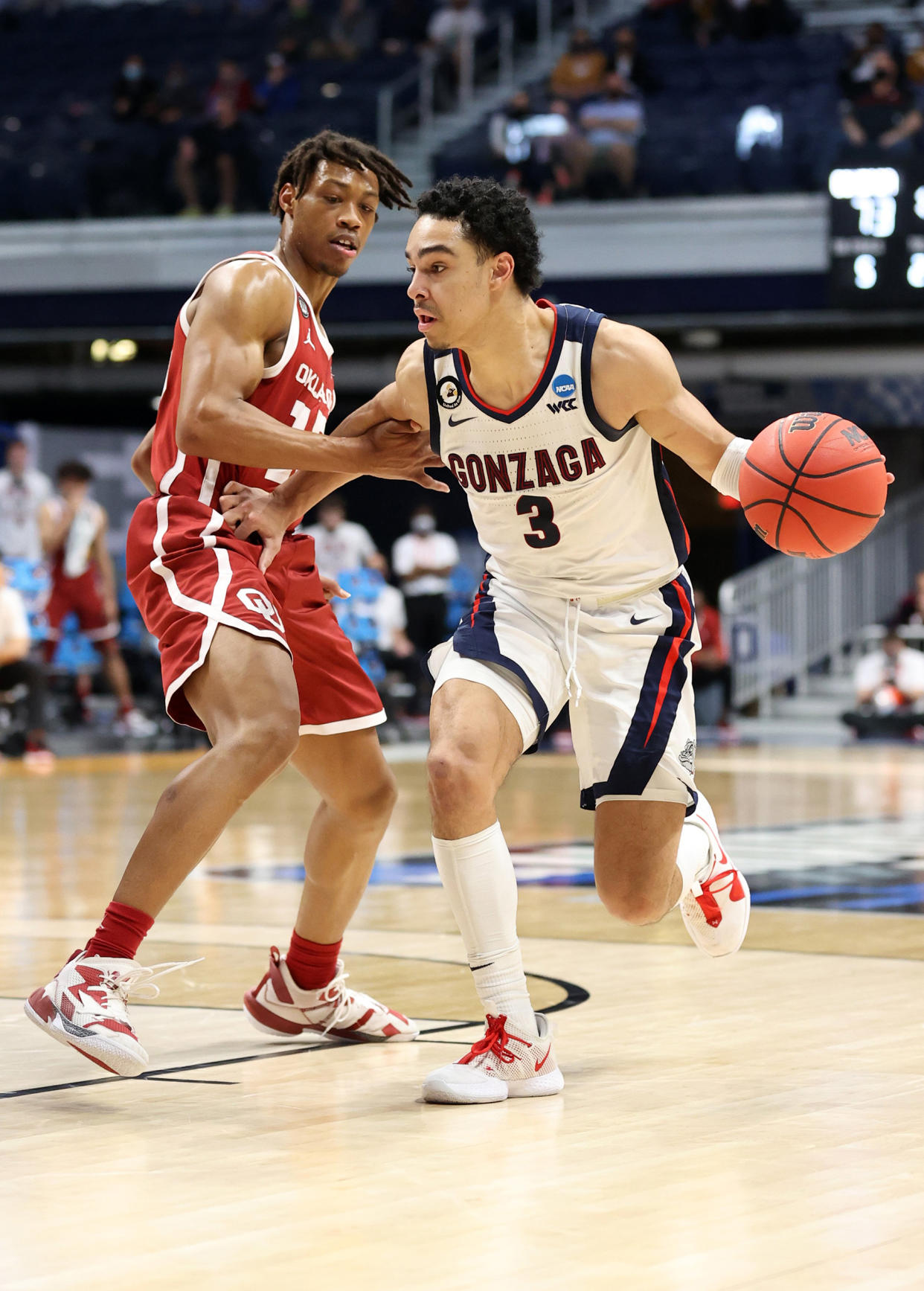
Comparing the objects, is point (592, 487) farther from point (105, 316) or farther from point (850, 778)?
point (105, 316)

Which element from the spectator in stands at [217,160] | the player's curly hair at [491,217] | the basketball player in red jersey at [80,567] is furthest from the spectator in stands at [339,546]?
the player's curly hair at [491,217]

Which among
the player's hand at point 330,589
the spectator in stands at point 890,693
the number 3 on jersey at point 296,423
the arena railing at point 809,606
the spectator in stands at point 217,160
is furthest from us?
the spectator in stands at point 217,160

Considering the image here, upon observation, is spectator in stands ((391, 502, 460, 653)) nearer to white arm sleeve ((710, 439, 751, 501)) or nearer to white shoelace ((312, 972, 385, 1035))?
white shoelace ((312, 972, 385, 1035))

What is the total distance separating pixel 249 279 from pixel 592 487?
3.02 ft

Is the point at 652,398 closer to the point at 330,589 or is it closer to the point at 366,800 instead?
the point at 330,589

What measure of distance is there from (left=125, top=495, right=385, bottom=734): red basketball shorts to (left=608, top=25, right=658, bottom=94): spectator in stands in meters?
16.7

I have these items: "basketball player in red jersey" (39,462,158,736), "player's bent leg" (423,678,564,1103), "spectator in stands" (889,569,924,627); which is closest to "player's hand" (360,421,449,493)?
"player's bent leg" (423,678,564,1103)

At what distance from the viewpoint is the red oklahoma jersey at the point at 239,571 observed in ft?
13.0

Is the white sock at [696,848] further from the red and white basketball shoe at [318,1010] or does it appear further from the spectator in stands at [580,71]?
the spectator in stands at [580,71]

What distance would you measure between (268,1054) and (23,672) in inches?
402

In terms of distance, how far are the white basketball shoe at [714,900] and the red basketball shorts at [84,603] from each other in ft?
36.7

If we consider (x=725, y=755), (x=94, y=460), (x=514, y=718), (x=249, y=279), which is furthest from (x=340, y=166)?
(x=94, y=460)

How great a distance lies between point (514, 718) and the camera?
3861 millimetres

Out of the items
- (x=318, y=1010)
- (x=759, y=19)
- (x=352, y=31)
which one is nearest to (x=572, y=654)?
(x=318, y=1010)
